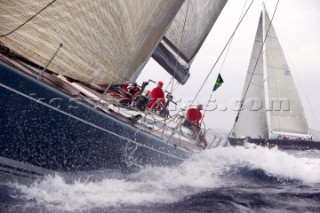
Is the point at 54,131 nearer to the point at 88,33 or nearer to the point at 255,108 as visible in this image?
the point at 88,33

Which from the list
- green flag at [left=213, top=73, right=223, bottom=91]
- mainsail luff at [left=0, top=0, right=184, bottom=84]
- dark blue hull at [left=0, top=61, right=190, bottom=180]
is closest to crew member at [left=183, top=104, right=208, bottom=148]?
green flag at [left=213, top=73, right=223, bottom=91]

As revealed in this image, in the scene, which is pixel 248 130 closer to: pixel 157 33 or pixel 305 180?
pixel 305 180

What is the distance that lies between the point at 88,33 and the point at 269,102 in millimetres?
17219

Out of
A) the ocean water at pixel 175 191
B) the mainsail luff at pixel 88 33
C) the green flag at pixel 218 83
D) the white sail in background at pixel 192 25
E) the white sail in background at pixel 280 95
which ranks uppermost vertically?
the white sail in background at pixel 280 95

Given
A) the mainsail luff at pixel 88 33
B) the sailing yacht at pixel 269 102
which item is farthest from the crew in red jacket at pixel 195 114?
the sailing yacht at pixel 269 102

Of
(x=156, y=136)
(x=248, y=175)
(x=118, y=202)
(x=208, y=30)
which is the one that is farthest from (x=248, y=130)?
(x=118, y=202)

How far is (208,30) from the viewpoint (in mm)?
9977

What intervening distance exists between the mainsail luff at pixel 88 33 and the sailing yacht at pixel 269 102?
14.1 meters

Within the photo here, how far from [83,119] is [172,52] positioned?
18.4ft

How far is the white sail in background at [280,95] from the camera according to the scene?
19.2 metres

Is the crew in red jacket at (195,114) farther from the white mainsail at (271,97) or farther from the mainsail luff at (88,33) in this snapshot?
the white mainsail at (271,97)

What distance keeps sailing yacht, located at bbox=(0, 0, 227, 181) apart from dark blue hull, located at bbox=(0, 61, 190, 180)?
11mm

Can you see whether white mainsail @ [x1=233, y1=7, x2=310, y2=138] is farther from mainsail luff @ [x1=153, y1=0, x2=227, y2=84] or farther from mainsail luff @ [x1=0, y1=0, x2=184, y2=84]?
mainsail luff @ [x1=0, y1=0, x2=184, y2=84]

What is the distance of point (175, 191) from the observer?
5.15m
